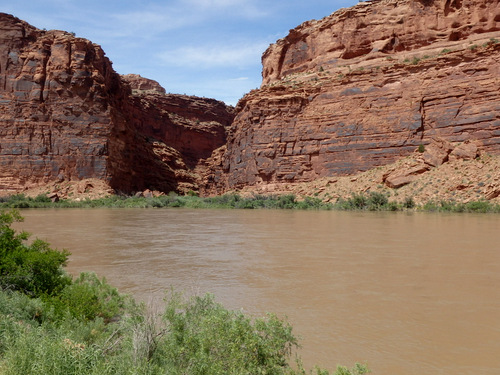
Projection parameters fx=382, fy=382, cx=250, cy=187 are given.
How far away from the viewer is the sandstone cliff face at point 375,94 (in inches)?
1026

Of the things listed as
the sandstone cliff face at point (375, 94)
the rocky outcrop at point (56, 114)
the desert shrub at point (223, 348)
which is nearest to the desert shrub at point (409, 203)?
the sandstone cliff face at point (375, 94)

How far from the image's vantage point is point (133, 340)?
9.06 ft

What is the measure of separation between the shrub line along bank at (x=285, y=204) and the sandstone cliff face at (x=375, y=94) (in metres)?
4.35

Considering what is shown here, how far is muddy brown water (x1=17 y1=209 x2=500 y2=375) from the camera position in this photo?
3.22 m

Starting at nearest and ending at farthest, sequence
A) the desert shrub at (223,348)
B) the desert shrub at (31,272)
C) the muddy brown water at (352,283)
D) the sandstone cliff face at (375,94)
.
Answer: the desert shrub at (223,348), the muddy brown water at (352,283), the desert shrub at (31,272), the sandstone cliff face at (375,94)

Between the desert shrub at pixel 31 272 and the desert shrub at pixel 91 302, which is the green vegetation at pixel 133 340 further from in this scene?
the desert shrub at pixel 31 272

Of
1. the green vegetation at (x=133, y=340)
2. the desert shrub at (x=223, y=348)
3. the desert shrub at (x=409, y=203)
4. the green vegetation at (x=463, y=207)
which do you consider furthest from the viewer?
the desert shrub at (x=409, y=203)

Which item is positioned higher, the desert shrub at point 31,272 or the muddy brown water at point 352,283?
the desert shrub at point 31,272

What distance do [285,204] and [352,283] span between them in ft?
71.9

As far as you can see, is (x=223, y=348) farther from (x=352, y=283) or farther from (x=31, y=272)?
(x=352, y=283)

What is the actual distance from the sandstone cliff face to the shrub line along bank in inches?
171

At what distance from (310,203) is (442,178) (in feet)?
28.0

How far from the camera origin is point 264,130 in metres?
35.4

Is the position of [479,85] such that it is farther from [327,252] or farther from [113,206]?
[113,206]
